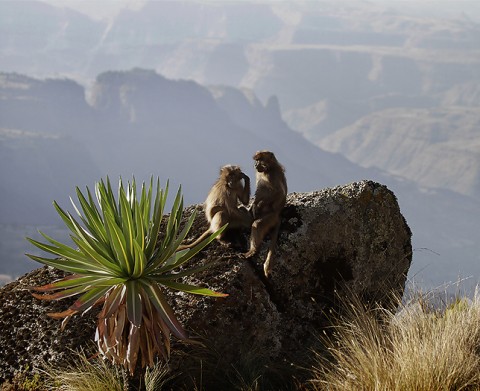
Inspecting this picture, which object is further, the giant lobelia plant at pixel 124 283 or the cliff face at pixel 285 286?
the cliff face at pixel 285 286

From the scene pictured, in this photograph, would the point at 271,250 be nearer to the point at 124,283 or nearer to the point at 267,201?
the point at 267,201

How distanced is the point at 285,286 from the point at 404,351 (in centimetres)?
159

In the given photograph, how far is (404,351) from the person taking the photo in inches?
245

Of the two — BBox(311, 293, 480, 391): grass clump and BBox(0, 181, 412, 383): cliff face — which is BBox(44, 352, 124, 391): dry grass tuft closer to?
BBox(0, 181, 412, 383): cliff face

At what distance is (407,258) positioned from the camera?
8.62 meters

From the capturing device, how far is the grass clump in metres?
5.98

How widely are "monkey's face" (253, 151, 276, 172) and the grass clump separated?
1939 mm

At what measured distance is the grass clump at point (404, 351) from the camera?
5.98 metres

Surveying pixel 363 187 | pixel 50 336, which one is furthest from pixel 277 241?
pixel 50 336

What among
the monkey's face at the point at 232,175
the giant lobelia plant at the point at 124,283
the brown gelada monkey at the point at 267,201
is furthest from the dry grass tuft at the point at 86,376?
the monkey's face at the point at 232,175

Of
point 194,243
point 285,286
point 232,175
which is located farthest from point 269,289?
point 232,175

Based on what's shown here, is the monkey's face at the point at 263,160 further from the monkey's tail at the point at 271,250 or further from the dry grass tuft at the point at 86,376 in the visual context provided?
the dry grass tuft at the point at 86,376

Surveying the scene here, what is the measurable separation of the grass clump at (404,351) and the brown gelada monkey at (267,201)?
111cm

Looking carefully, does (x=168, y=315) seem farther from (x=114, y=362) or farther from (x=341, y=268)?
(x=341, y=268)
